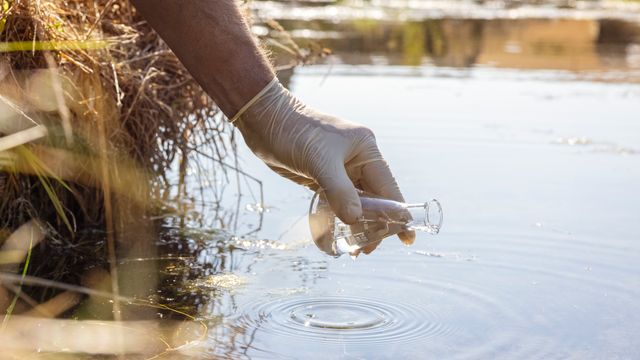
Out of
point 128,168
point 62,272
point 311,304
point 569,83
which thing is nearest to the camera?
point 311,304

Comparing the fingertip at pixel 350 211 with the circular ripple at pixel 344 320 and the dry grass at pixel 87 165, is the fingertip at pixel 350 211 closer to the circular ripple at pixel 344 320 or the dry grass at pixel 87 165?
the circular ripple at pixel 344 320

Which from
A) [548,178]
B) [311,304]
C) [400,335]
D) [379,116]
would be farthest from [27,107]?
[379,116]

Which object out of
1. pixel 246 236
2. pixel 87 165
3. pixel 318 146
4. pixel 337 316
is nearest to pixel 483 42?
pixel 246 236

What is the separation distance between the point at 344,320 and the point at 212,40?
0.89 meters

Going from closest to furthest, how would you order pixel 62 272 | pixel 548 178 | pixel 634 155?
pixel 62 272, pixel 548 178, pixel 634 155

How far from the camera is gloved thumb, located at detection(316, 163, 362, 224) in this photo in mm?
2836

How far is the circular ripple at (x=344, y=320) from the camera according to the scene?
2969 mm

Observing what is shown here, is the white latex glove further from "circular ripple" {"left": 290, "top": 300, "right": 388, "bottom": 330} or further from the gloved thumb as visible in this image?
"circular ripple" {"left": 290, "top": 300, "right": 388, "bottom": 330}

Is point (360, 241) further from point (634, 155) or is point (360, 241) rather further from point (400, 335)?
point (634, 155)

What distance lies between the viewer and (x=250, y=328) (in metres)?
3.00

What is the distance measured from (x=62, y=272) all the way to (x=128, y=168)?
822 mm

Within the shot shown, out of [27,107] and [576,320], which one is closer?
[576,320]

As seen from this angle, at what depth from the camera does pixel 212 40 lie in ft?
9.06

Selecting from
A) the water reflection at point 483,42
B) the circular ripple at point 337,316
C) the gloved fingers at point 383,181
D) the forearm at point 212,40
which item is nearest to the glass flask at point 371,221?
the gloved fingers at point 383,181
